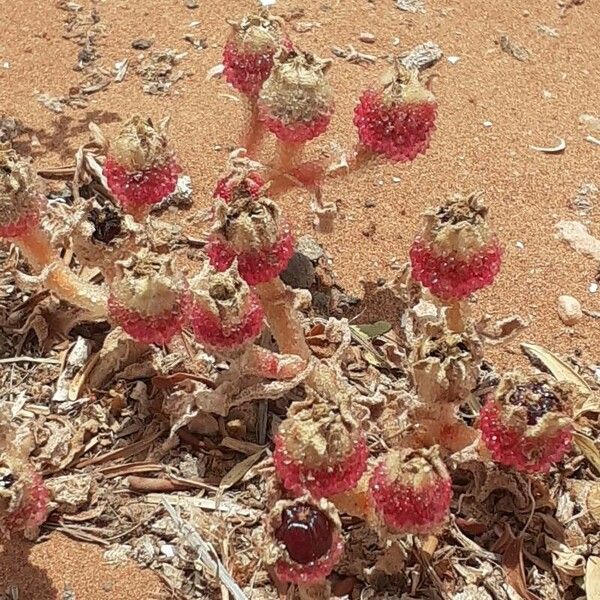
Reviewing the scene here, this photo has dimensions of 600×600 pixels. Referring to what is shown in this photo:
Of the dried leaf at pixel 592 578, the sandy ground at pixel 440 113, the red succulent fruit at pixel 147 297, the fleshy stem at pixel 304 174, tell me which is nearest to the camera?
the red succulent fruit at pixel 147 297

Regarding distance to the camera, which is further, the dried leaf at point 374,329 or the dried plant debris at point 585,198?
the dried plant debris at point 585,198

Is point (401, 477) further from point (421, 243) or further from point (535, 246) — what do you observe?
point (535, 246)

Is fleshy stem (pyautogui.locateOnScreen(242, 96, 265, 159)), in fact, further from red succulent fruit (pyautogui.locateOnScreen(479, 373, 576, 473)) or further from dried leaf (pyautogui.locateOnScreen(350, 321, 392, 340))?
red succulent fruit (pyautogui.locateOnScreen(479, 373, 576, 473))

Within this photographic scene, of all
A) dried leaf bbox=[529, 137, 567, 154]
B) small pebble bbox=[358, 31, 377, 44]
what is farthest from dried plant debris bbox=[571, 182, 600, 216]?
Result: small pebble bbox=[358, 31, 377, 44]

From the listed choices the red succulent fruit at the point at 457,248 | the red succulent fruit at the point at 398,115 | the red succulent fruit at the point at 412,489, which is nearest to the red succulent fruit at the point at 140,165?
the red succulent fruit at the point at 398,115

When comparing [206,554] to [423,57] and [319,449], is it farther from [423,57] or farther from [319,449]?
[423,57]

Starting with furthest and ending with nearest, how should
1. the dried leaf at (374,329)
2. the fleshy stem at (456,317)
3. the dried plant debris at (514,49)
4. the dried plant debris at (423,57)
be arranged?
the dried plant debris at (514,49), the dried plant debris at (423,57), the dried leaf at (374,329), the fleshy stem at (456,317)

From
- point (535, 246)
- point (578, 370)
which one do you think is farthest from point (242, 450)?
point (535, 246)

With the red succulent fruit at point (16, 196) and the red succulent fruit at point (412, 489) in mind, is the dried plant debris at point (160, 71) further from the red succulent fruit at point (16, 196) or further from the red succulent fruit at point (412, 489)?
the red succulent fruit at point (412, 489)
